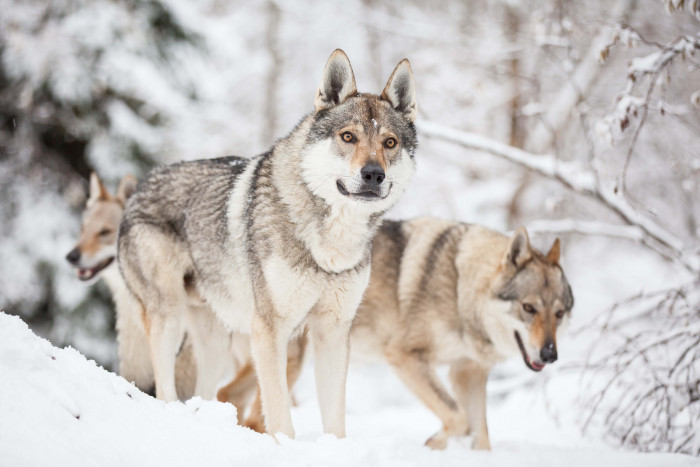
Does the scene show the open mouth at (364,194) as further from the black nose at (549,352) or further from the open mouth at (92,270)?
the open mouth at (92,270)

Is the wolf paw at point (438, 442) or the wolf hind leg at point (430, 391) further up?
the wolf hind leg at point (430, 391)

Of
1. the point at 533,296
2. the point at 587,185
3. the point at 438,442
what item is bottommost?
the point at 438,442

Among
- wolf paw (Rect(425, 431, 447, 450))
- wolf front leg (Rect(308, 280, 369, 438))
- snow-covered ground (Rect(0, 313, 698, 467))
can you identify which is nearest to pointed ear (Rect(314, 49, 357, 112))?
wolf front leg (Rect(308, 280, 369, 438))

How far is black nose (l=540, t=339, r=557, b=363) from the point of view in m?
4.06

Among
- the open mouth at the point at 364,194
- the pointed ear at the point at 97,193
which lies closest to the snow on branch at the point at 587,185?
the open mouth at the point at 364,194

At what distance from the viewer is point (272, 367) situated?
10.2 feet

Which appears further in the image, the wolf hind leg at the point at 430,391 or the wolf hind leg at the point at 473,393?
the wolf hind leg at the point at 473,393

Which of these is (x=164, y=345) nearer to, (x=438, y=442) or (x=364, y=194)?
(x=364, y=194)

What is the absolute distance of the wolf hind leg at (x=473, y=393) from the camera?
4438 mm

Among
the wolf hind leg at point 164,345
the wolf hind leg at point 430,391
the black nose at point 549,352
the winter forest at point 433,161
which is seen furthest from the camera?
the wolf hind leg at point 430,391

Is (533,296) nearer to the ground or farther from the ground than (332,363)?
farther from the ground

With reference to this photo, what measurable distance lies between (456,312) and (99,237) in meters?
3.42

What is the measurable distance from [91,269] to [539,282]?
4025mm

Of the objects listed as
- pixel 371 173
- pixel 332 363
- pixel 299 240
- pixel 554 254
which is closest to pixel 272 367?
pixel 332 363
